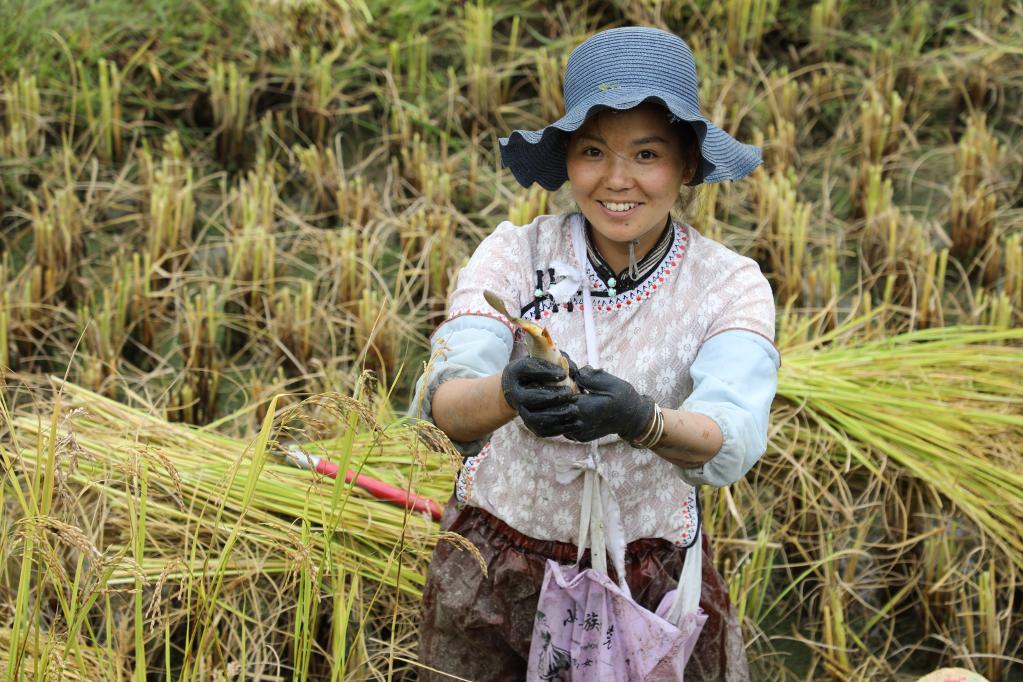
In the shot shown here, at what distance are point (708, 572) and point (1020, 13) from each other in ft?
10.0

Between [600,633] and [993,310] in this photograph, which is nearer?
[600,633]

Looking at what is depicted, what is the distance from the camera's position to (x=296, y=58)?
3.90m

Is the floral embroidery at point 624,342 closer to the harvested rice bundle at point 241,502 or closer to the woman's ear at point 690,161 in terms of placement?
the woman's ear at point 690,161

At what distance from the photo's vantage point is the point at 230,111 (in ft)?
12.5

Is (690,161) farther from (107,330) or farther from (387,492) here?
(107,330)

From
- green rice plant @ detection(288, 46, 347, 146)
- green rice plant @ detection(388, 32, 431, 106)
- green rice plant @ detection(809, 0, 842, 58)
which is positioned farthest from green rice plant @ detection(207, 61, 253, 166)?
green rice plant @ detection(809, 0, 842, 58)

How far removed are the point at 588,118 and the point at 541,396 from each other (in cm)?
49

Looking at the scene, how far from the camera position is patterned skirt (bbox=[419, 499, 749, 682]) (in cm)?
186

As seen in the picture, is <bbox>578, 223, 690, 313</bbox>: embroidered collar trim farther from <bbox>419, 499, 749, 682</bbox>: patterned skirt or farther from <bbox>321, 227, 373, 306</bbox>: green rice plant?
<bbox>321, 227, 373, 306</bbox>: green rice plant

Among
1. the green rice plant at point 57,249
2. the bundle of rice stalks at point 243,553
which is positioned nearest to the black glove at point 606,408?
the bundle of rice stalks at point 243,553

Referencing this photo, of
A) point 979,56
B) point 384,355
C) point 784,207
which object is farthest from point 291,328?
point 979,56

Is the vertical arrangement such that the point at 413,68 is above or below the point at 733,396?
above

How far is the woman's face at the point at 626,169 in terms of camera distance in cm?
169

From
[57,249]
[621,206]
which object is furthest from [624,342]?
[57,249]
